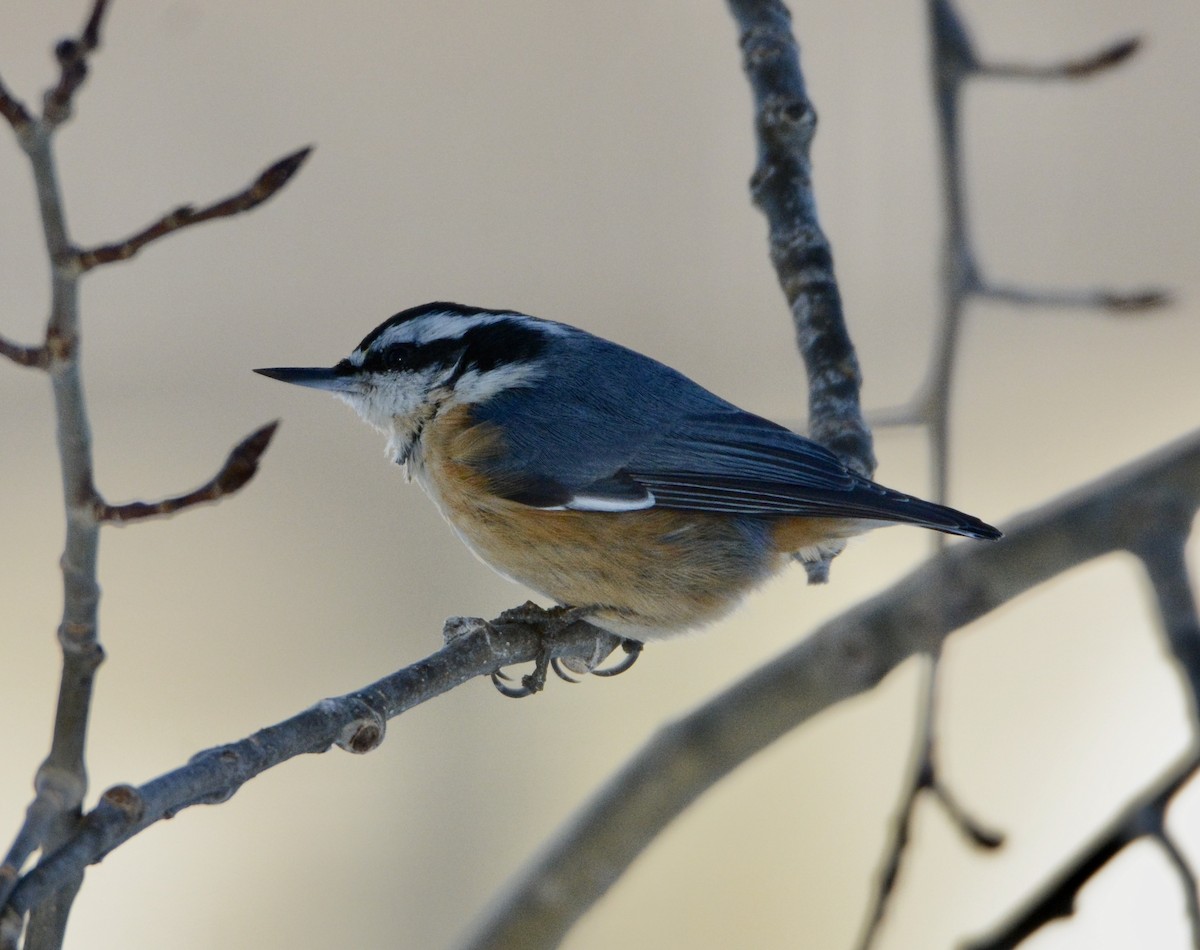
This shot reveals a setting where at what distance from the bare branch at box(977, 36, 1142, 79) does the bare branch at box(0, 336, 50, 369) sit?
59.7 inches

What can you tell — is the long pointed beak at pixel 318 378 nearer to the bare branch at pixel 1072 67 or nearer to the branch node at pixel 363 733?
the branch node at pixel 363 733

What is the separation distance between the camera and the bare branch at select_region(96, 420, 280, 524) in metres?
0.90

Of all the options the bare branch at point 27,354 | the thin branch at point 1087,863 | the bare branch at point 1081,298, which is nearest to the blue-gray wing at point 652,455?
the bare branch at point 1081,298

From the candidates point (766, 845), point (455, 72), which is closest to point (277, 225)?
point (455, 72)

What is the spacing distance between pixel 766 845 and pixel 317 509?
144 centimetres

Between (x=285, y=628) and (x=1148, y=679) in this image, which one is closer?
(x=1148, y=679)

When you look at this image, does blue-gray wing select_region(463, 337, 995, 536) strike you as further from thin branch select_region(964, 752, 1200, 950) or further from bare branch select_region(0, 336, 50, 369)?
bare branch select_region(0, 336, 50, 369)

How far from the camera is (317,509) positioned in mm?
3426

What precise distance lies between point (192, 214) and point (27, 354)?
0.15 metres

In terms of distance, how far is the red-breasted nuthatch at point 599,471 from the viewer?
194 cm

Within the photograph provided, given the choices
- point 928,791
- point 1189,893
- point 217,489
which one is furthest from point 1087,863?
point 217,489

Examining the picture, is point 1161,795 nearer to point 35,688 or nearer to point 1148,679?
point 1148,679

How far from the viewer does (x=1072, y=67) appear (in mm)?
1969

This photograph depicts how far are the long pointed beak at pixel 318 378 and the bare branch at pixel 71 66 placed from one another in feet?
3.76
